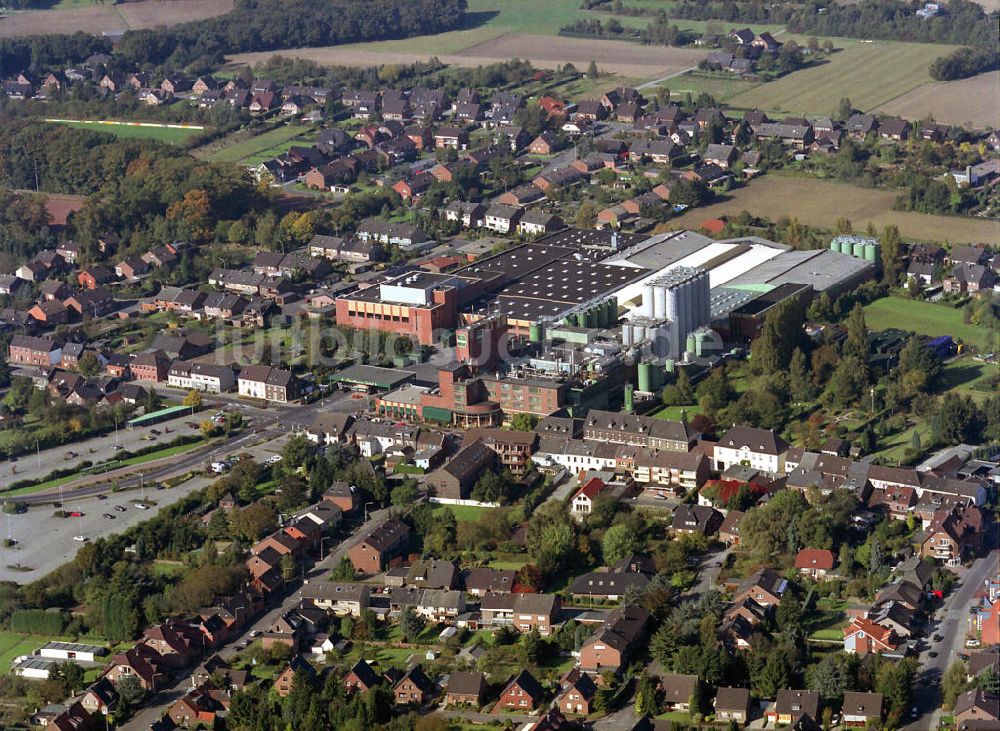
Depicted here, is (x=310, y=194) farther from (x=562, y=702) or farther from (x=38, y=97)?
(x=562, y=702)

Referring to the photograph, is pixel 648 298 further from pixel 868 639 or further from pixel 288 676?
pixel 288 676

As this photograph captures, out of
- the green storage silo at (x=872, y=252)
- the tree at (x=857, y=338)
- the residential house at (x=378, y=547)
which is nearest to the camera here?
the residential house at (x=378, y=547)

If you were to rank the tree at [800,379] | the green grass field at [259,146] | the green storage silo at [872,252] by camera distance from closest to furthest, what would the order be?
the tree at [800,379], the green storage silo at [872,252], the green grass field at [259,146]

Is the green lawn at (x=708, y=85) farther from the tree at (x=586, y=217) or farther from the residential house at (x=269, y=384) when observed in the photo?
the residential house at (x=269, y=384)

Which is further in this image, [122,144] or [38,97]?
[38,97]

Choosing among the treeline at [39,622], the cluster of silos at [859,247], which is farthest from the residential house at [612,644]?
the cluster of silos at [859,247]

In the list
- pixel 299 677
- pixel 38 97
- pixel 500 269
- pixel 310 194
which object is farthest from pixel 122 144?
pixel 299 677
